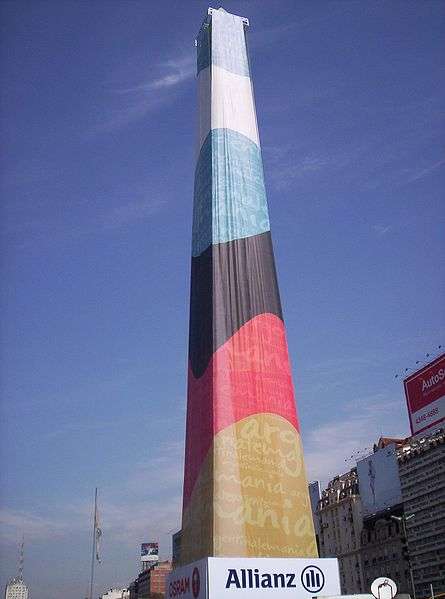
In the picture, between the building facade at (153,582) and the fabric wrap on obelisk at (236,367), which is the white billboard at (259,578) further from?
the building facade at (153,582)

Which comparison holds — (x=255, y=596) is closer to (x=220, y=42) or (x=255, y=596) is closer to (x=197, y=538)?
(x=197, y=538)

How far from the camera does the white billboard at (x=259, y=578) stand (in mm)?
30047

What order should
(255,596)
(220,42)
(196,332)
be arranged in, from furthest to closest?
(220,42)
(196,332)
(255,596)

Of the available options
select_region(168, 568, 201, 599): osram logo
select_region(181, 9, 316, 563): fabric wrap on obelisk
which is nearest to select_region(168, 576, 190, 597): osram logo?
select_region(168, 568, 201, 599): osram logo


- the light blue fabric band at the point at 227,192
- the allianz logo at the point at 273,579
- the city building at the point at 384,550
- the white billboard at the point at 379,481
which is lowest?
the allianz logo at the point at 273,579

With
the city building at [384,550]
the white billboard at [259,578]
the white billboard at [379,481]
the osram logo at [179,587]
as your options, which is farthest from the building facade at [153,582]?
the white billboard at [259,578]

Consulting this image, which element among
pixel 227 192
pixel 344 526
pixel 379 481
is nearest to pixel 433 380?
pixel 227 192

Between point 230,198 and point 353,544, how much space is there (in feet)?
264

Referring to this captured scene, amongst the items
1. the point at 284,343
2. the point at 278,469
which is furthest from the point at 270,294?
the point at 278,469

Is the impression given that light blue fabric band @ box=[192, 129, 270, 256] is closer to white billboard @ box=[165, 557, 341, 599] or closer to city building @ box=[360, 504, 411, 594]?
white billboard @ box=[165, 557, 341, 599]

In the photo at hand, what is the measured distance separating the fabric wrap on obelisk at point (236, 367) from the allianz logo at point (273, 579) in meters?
2.28

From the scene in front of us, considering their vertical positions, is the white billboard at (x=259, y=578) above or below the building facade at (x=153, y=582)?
below

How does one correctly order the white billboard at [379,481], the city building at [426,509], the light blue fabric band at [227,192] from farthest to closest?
the white billboard at [379,481]
the city building at [426,509]
the light blue fabric band at [227,192]

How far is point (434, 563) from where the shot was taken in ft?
271
